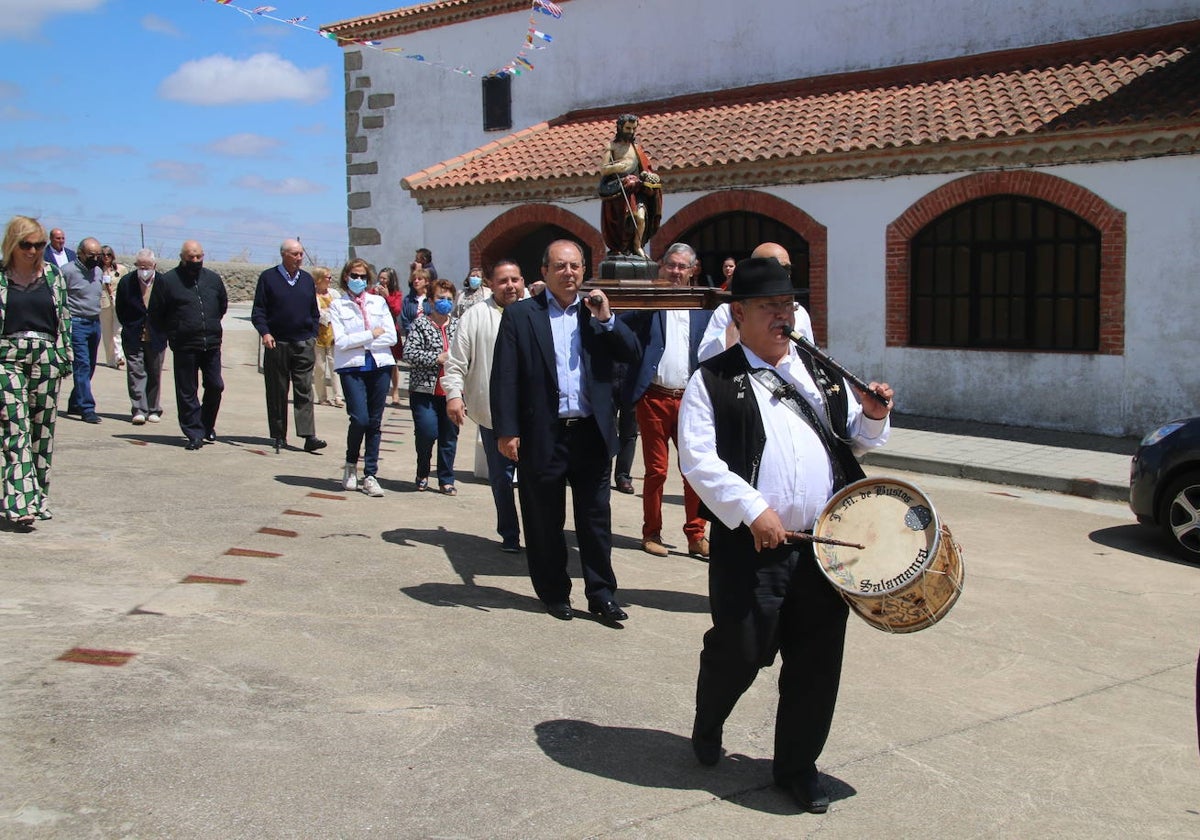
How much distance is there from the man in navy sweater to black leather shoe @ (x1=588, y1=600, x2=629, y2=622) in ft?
18.8

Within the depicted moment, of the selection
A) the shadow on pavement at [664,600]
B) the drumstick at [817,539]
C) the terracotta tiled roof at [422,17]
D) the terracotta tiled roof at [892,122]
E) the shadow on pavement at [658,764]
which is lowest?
the shadow on pavement at [658,764]

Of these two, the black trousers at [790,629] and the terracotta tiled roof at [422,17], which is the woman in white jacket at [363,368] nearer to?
the black trousers at [790,629]

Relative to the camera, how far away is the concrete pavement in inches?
Result: 151

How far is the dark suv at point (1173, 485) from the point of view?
26.9ft

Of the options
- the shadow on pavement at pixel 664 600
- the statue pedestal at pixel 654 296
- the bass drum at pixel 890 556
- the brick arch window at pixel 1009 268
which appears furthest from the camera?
the brick arch window at pixel 1009 268

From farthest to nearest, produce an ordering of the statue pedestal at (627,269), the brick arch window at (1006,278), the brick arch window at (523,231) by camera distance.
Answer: the brick arch window at (523,231), the brick arch window at (1006,278), the statue pedestal at (627,269)

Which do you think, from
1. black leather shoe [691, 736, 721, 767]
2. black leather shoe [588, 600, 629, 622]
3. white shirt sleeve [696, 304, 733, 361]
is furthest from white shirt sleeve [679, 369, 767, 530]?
black leather shoe [588, 600, 629, 622]

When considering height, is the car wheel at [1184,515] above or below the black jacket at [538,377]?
below

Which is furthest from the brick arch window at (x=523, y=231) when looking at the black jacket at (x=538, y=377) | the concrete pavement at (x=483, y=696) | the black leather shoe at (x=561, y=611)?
the black leather shoe at (x=561, y=611)

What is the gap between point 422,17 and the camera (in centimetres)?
2280

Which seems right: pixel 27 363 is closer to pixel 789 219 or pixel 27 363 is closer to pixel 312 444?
pixel 312 444

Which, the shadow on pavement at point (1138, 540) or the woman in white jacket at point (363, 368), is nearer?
the shadow on pavement at point (1138, 540)

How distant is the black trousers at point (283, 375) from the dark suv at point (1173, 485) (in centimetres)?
705

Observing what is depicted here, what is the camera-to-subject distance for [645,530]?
7.80 metres
